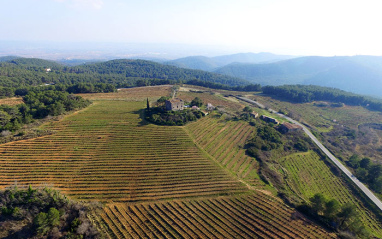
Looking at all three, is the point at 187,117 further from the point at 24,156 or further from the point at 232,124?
the point at 24,156

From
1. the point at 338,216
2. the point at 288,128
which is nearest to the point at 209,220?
the point at 338,216

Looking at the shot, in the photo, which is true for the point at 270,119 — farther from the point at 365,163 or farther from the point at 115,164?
the point at 115,164

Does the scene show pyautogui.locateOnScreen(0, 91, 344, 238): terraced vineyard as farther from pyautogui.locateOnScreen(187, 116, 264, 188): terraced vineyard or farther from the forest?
the forest

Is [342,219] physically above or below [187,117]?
below

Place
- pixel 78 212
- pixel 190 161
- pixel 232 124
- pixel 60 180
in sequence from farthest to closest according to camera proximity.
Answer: pixel 232 124
pixel 190 161
pixel 60 180
pixel 78 212

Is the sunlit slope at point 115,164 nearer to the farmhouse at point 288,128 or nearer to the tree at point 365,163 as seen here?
the farmhouse at point 288,128

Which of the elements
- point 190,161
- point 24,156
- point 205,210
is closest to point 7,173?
point 24,156
